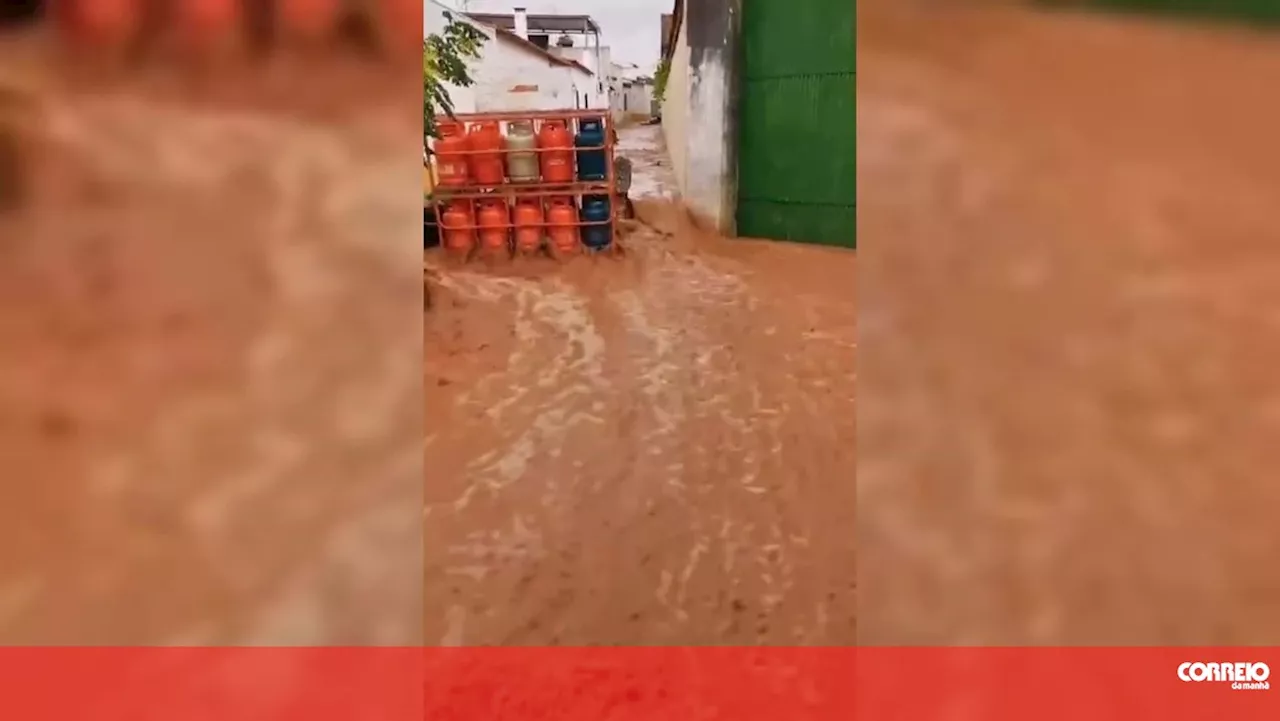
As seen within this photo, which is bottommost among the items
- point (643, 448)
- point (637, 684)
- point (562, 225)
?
point (637, 684)

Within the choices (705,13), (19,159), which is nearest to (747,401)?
(705,13)

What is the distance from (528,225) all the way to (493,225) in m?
0.03

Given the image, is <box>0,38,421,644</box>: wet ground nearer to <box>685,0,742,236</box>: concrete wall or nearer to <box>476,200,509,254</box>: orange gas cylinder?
<box>476,200,509,254</box>: orange gas cylinder

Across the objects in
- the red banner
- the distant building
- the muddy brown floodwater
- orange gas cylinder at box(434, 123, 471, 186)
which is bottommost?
the red banner

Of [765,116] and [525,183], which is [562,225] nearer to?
[525,183]

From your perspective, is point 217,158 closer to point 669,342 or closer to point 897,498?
point 669,342

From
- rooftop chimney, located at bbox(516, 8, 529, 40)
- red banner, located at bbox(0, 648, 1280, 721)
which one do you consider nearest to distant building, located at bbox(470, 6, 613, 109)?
rooftop chimney, located at bbox(516, 8, 529, 40)

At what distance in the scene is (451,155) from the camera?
76 cm

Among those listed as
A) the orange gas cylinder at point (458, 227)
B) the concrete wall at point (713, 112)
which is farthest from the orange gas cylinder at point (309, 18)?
the concrete wall at point (713, 112)

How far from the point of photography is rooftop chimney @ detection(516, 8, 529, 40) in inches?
29.6

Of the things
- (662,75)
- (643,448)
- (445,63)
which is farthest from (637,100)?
(643,448)

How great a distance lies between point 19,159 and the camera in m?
0.72

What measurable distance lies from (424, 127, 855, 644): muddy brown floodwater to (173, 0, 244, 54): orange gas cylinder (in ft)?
0.68

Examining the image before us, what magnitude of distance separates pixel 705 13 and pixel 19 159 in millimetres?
501
